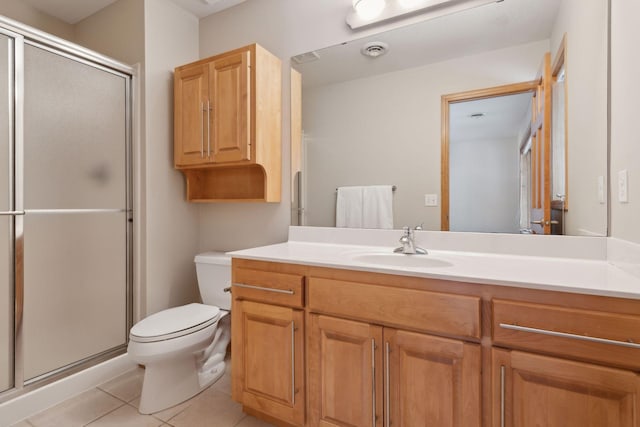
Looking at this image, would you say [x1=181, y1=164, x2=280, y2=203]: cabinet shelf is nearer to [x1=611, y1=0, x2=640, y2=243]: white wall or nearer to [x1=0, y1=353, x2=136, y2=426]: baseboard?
[x1=0, y1=353, x2=136, y2=426]: baseboard

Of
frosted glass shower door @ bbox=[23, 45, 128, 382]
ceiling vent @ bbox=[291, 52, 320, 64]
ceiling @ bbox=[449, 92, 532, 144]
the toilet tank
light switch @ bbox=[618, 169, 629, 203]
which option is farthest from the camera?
the toilet tank

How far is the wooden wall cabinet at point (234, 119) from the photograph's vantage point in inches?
74.5

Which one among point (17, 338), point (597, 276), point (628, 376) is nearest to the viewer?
point (628, 376)

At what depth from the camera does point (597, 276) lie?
1040 millimetres

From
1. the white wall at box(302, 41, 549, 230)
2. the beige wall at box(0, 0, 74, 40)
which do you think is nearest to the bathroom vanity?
the white wall at box(302, 41, 549, 230)

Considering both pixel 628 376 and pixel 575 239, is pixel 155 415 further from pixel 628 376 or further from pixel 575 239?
pixel 575 239

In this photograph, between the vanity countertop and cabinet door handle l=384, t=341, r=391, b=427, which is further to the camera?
cabinet door handle l=384, t=341, r=391, b=427

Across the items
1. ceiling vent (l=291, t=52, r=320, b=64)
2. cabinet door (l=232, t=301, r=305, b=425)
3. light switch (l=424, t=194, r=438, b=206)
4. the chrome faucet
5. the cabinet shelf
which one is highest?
ceiling vent (l=291, t=52, r=320, b=64)

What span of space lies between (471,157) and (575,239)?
560 millimetres

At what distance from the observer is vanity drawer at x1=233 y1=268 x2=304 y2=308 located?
54.0 inches

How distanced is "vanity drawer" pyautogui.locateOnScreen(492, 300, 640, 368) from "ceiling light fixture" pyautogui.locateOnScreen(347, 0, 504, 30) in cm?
145

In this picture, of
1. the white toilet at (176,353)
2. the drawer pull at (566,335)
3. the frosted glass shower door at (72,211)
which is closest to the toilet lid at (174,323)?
the white toilet at (176,353)

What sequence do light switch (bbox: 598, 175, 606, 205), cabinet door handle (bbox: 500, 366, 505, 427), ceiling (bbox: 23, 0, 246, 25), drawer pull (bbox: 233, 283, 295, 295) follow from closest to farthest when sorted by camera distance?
1. cabinet door handle (bbox: 500, 366, 505, 427)
2. light switch (bbox: 598, 175, 606, 205)
3. drawer pull (bbox: 233, 283, 295, 295)
4. ceiling (bbox: 23, 0, 246, 25)

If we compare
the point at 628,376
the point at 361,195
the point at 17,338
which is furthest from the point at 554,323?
the point at 17,338
